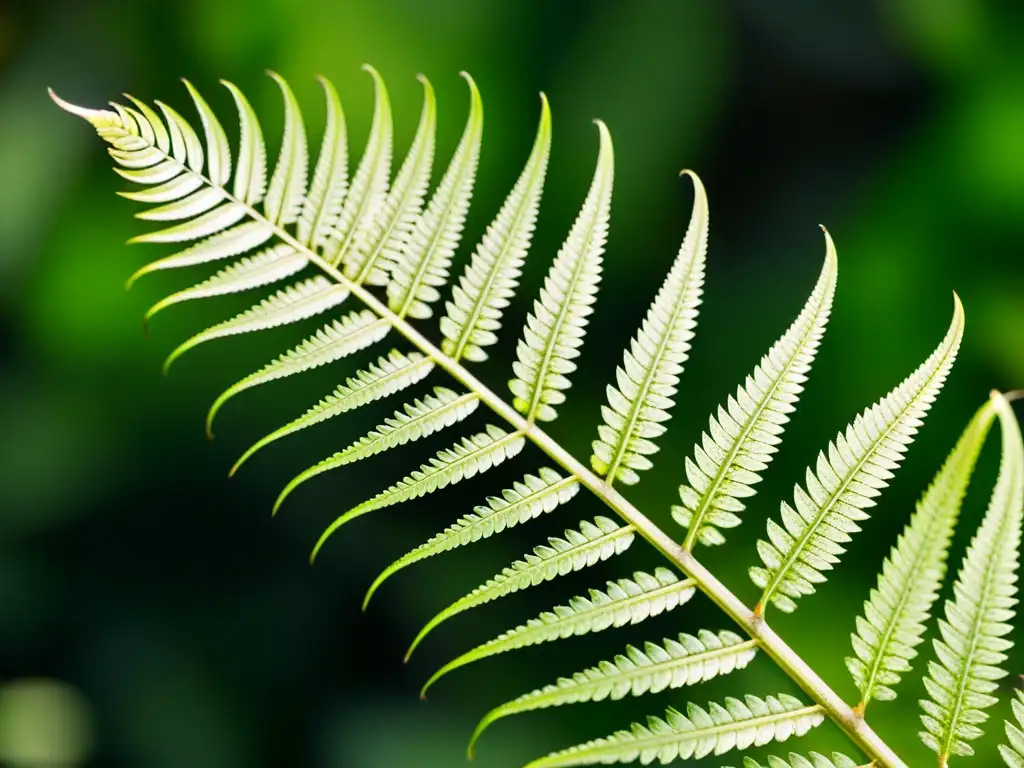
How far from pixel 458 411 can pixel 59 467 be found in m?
2.37

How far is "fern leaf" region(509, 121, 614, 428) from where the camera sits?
1.11 metres

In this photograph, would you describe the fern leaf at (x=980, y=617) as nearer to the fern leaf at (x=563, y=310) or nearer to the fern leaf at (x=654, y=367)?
the fern leaf at (x=654, y=367)

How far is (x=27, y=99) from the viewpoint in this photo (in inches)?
119

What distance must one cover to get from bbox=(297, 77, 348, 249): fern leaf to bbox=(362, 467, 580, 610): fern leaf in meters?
0.46

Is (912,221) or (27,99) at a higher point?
(912,221)

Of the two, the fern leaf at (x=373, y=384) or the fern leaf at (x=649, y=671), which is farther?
the fern leaf at (x=373, y=384)

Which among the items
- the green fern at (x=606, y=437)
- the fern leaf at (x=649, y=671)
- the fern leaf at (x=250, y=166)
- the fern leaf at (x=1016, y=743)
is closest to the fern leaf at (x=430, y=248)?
the green fern at (x=606, y=437)

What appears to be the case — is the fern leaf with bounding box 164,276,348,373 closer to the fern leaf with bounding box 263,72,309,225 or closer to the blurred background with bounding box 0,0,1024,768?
the fern leaf with bounding box 263,72,309,225

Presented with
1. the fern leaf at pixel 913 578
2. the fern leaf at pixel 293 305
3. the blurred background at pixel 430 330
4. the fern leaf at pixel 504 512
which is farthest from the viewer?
the blurred background at pixel 430 330

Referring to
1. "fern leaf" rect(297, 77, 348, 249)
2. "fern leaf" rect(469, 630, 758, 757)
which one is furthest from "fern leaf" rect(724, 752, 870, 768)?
"fern leaf" rect(297, 77, 348, 249)

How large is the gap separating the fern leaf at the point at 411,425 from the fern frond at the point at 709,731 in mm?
415

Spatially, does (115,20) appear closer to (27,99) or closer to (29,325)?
(27,99)

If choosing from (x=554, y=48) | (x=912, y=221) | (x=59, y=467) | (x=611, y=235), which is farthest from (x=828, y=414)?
(x=59, y=467)

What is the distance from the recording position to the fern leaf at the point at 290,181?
1.21 meters
